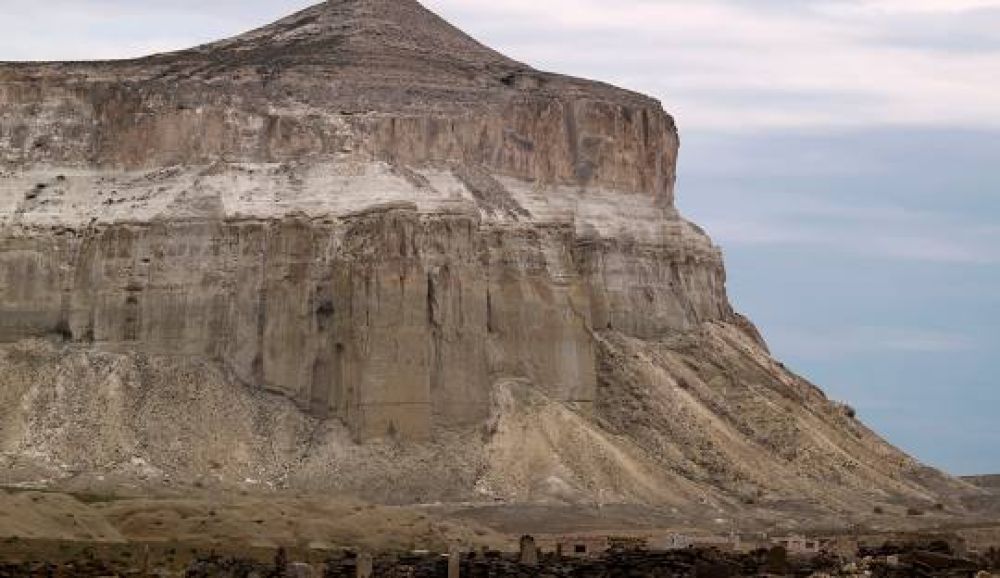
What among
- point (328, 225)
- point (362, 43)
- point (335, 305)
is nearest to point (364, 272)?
point (335, 305)

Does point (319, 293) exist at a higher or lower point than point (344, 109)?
lower

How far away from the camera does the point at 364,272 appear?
104 m

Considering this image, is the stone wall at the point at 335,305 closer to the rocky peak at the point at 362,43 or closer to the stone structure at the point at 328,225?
the stone structure at the point at 328,225

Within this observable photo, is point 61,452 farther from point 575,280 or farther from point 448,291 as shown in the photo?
point 575,280

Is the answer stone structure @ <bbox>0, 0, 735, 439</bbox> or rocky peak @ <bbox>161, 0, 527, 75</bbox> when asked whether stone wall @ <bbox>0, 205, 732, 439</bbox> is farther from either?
rocky peak @ <bbox>161, 0, 527, 75</bbox>

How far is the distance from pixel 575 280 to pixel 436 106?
26.9 feet

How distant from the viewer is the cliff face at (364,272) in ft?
338

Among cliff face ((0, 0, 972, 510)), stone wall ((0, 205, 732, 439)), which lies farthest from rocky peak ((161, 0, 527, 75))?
stone wall ((0, 205, 732, 439))

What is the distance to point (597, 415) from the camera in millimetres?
108062

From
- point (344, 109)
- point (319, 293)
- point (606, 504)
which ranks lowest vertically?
point (606, 504)

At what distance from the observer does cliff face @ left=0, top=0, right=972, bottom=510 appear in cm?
10312

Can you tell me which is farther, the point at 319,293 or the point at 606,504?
the point at 319,293

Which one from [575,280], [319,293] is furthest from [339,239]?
[575,280]

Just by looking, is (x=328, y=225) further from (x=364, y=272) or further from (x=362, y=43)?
(x=362, y=43)
